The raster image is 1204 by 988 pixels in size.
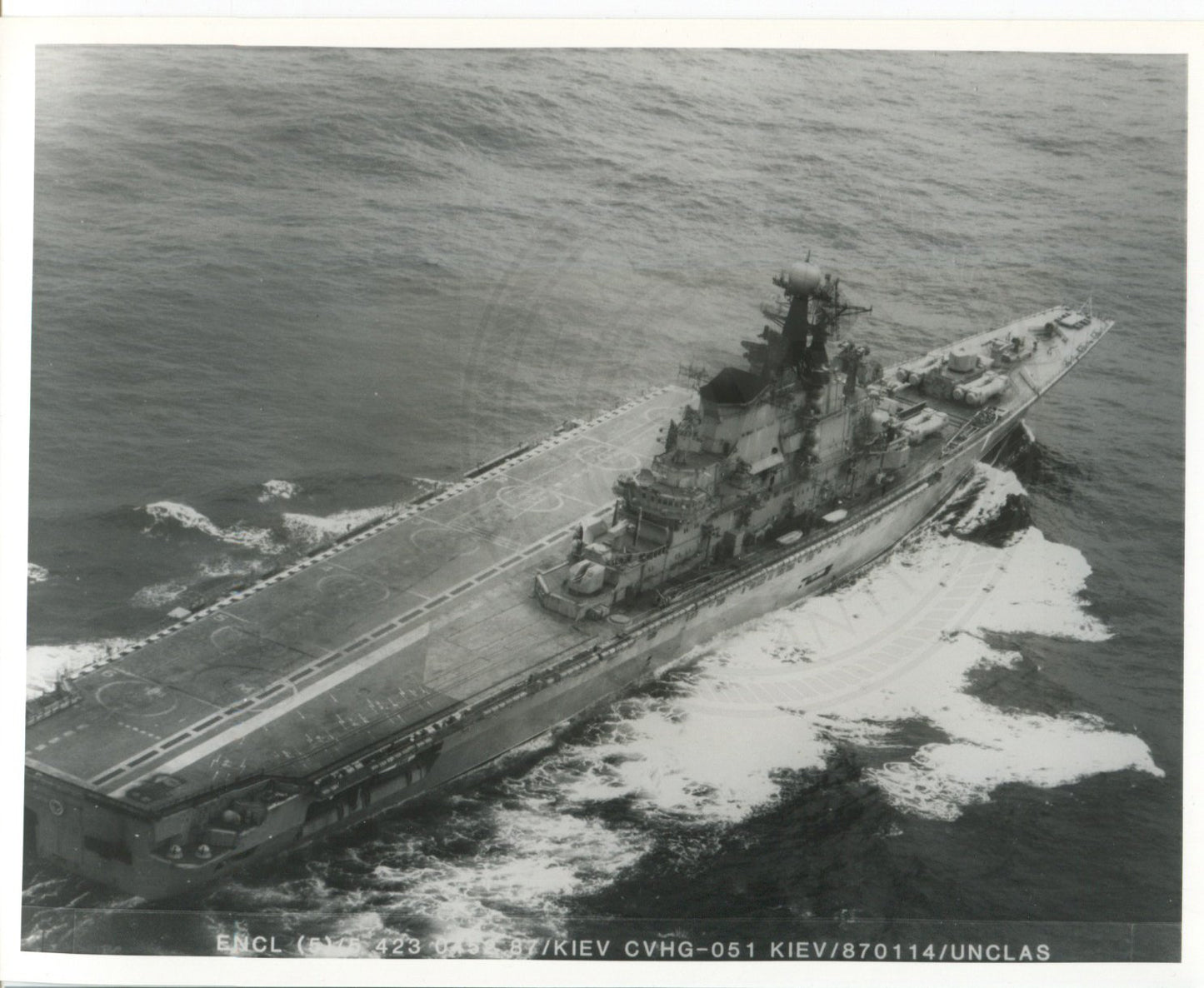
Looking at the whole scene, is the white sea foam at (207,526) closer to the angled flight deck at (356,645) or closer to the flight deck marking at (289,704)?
the angled flight deck at (356,645)

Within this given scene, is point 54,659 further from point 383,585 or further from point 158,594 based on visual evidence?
point 383,585

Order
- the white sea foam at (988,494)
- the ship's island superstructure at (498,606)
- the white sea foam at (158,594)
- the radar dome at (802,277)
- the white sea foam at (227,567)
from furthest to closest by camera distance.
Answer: the white sea foam at (988,494) → the radar dome at (802,277) → the white sea foam at (227,567) → the white sea foam at (158,594) → the ship's island superstructure at (498,606)

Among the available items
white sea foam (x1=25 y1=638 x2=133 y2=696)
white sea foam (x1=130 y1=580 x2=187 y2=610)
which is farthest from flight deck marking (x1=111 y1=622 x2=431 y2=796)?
white sea foam (x1=130 y1=580 x2=187 y2=610)

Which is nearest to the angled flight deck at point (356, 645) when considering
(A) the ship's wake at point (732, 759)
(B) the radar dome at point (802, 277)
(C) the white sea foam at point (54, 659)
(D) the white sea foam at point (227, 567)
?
(C) the white sea foam at point (54, 659)

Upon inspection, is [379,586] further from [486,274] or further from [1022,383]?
[1022,383]

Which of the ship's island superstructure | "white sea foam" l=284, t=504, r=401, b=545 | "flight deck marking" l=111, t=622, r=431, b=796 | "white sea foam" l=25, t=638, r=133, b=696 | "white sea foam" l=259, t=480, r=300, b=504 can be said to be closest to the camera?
the ship's island superstructure

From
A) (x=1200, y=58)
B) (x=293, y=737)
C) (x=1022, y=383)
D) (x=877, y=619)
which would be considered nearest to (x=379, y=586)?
(x=293, y=737)

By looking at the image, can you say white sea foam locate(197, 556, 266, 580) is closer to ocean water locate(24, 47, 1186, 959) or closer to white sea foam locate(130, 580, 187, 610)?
ocean water locate(24, 47, 1186, 959)
